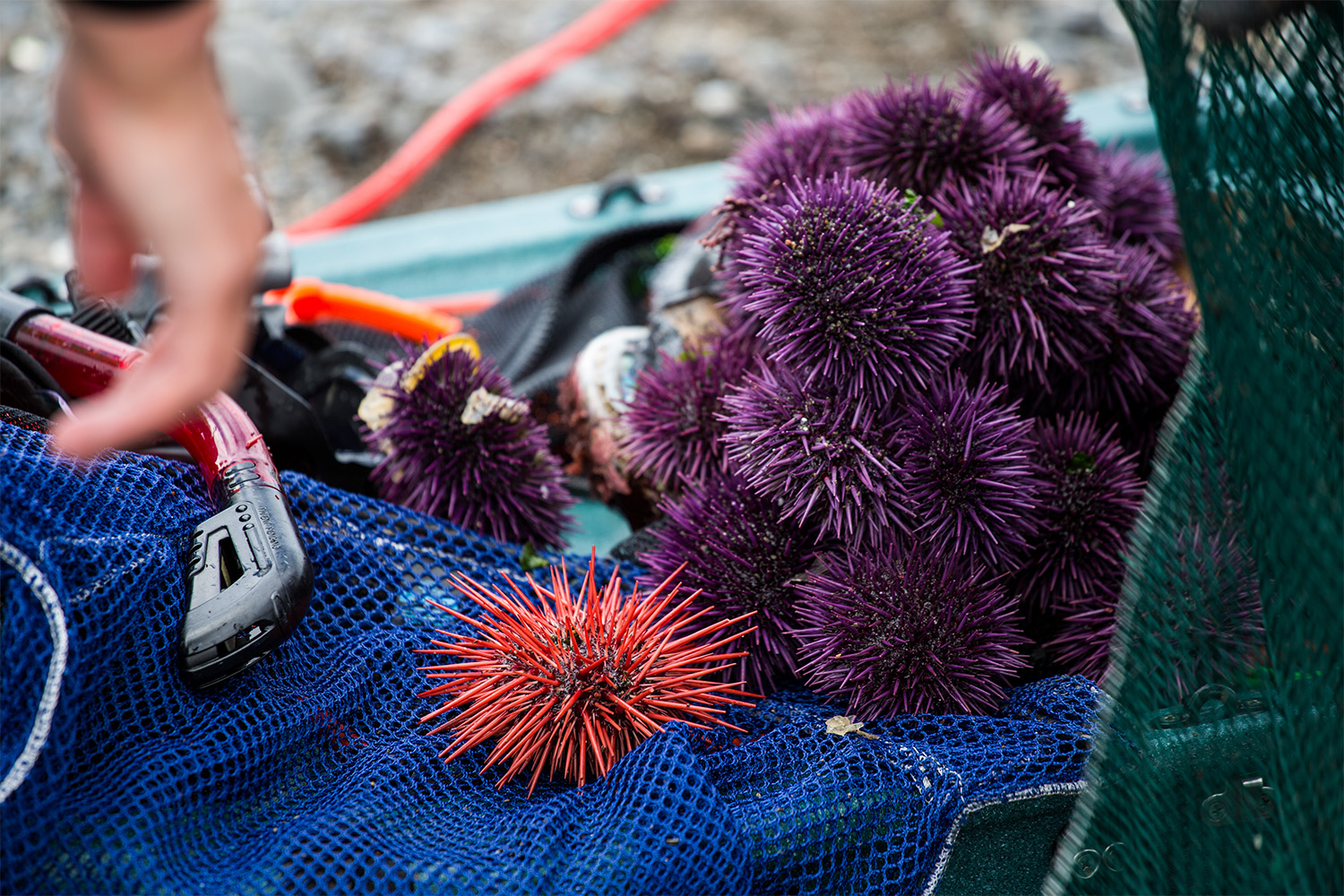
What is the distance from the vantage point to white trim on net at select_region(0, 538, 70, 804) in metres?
0.47

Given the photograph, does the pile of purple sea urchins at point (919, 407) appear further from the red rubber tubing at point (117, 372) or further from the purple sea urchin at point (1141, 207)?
the red rubber tubing at point (117, 372)

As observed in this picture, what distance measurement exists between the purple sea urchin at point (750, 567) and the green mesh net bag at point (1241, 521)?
214mm

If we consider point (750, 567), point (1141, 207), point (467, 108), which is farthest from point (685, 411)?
point (467, 108)

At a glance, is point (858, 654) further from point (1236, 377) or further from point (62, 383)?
point (62, 383)

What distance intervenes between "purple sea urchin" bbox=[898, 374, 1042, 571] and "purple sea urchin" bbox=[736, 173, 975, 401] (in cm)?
3

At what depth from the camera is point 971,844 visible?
0.62 metres

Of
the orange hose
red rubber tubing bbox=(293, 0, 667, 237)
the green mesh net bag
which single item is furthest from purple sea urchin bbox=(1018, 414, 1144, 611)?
red rubber tubing bbox=(293, 0, 667, 237)

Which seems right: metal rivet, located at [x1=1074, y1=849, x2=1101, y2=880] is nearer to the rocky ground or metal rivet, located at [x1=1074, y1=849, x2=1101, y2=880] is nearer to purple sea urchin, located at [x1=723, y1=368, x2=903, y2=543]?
purple sea urchin, located at [x1=723, y1=368, x2=903, y2=543]

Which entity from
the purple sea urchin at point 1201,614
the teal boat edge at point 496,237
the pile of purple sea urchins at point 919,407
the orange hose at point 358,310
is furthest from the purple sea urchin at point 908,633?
the teal boat edge at point 496,237

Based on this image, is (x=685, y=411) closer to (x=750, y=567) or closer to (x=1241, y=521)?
(x=750, y=567)

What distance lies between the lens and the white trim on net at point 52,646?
1.54 feet

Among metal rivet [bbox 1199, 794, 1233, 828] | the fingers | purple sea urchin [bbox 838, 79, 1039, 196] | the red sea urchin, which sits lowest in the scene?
metal rivet [bbox 1199, 794, 1233, 828]

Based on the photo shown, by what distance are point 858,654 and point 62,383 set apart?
58cm

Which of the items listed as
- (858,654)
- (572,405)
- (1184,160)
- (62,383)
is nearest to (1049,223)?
(1184,160)
